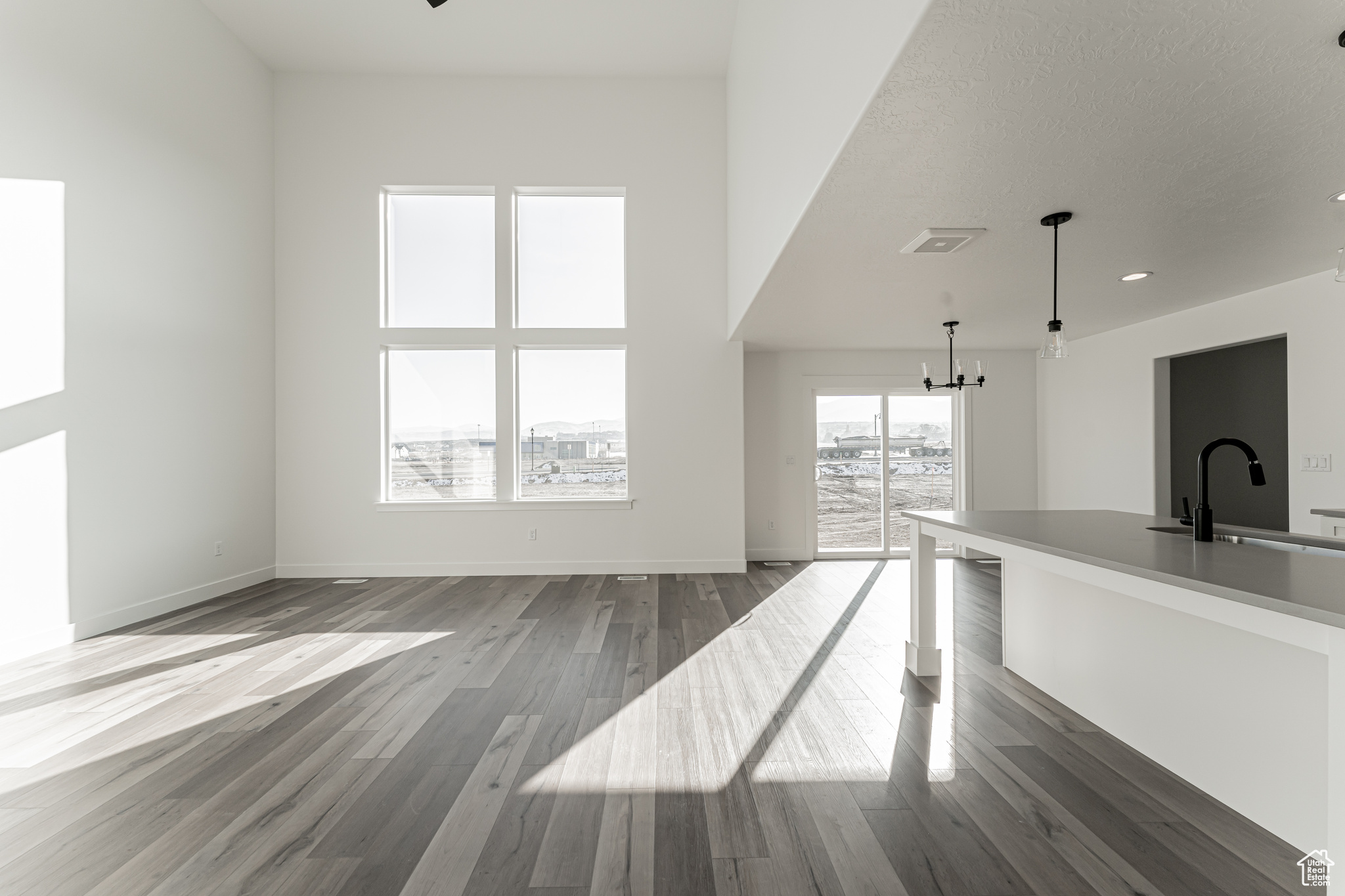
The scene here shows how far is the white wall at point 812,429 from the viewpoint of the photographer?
6.87 m

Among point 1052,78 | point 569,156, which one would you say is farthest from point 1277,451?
point 569,156

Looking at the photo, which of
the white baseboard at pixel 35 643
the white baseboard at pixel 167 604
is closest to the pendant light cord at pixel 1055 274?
the white baseboard at pixel 35 643

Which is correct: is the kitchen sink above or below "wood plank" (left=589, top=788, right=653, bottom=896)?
above

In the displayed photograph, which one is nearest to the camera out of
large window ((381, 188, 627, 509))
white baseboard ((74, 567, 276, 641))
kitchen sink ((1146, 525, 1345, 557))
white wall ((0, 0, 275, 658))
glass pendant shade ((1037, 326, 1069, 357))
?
kitchen sink ((1146, 525, 1345, 557))

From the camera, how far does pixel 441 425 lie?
627 cm

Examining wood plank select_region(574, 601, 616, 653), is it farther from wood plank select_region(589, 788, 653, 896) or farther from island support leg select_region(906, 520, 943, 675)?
island support leg select_region(906, 520, 943, 675)

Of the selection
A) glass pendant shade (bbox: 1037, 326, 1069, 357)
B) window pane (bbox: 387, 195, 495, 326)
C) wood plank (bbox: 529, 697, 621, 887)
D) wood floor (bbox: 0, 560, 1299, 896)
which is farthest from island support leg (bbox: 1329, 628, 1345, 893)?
window pane (bbox: 387, 195, 495, 326)

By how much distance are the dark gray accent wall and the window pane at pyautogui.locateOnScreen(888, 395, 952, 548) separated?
201 centimetres

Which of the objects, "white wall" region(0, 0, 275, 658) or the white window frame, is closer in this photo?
"white wall" region(0, 0, 275, 658)

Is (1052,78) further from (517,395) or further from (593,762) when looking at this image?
(517,395)

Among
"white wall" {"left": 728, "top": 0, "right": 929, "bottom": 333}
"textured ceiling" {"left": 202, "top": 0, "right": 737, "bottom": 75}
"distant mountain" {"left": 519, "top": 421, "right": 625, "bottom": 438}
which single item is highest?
"textured ceiling" {"left": 202, "top": 0, "right": 737, "bottom": 75}

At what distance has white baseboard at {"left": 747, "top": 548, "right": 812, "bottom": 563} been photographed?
6.84 meters

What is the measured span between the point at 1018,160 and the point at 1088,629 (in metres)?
1.96

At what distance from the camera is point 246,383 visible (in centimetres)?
570
